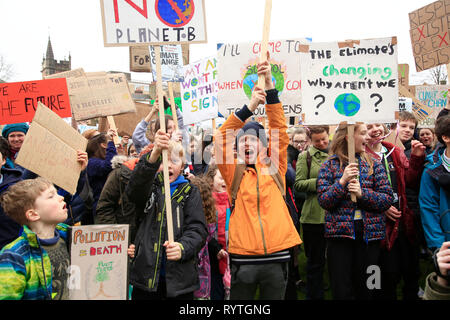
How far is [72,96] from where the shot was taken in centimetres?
538

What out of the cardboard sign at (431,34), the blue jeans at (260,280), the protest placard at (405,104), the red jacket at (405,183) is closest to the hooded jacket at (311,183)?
the red jacket at (405,183)

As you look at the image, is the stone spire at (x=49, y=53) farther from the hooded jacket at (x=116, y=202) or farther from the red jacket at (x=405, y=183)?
the red jacket at (x=405, y=183)

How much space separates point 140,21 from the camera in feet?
9.53

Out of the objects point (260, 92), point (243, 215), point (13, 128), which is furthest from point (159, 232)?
point (13, 128)

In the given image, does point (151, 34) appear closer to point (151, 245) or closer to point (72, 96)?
point (151, 245)

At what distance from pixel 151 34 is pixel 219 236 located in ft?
6.60

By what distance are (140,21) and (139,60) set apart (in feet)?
15.5

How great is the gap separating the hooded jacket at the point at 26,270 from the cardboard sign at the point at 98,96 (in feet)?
10.9

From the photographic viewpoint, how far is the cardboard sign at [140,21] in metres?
2.90

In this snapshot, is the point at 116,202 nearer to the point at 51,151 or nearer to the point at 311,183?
the point at 51,151

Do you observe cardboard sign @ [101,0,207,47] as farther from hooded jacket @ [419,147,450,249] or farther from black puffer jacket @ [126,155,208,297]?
hooded jacket @ [419,147,450,249]

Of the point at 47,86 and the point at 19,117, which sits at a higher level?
the point at 47,86

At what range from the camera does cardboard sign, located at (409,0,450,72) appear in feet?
17.3

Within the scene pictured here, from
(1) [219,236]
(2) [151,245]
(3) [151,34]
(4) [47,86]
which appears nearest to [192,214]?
(2) [151,245]
